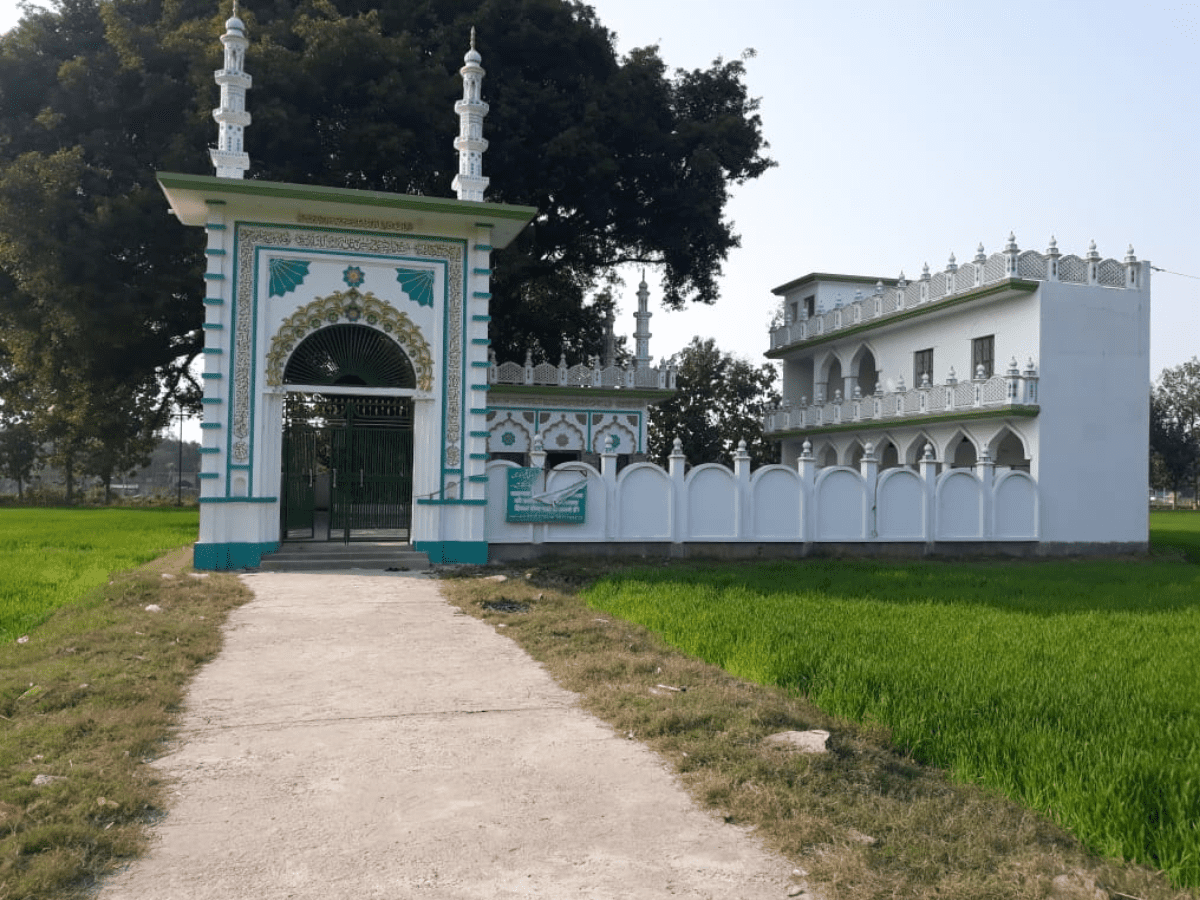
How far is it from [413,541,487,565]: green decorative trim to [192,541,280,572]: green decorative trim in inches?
93.3

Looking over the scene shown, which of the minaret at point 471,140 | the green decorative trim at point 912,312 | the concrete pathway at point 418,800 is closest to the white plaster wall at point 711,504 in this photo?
the minaret at point 471,140

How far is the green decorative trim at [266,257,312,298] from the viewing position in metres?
15.1

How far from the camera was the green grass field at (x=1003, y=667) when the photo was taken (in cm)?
425

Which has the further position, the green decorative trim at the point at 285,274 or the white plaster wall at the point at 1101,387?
the white plaster wall at the point at 1101,387

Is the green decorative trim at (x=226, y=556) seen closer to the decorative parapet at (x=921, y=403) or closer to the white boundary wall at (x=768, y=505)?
the white boundary wall at (x=768, y=505)

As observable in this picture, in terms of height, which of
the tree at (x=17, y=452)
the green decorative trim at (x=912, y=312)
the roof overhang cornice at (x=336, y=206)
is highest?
the green decorative trim at (x=912, y=312)

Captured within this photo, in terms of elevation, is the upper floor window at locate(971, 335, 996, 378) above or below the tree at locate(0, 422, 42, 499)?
above

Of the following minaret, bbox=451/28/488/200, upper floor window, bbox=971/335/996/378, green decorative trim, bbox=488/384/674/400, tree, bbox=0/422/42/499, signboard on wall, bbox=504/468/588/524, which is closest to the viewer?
signboard on wall, bbox=504/468/588/524

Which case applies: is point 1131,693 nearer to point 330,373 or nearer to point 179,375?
point 330,373

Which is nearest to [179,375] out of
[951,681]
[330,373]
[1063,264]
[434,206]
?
[330,373]

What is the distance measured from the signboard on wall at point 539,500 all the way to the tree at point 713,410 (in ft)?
92.1

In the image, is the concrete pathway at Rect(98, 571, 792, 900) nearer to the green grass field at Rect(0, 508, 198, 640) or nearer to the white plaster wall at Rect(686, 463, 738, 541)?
the green grass field at Rect(0, 508, 198, 640)

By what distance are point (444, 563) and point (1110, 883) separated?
12690 millimetres

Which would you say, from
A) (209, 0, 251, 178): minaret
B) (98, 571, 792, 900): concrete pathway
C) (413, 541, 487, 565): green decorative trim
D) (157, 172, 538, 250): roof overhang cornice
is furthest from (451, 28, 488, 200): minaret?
(98, 571, 792, 900): concrete pathway
